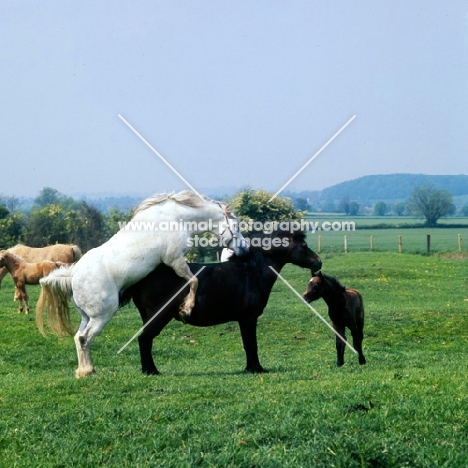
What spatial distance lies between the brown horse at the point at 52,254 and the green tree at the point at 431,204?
67811 millimetres

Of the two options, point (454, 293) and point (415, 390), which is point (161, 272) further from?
point (454, 293)

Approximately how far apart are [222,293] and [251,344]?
90cm

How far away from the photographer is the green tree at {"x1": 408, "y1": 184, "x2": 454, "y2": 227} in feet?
298

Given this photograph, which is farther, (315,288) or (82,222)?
(82,222)

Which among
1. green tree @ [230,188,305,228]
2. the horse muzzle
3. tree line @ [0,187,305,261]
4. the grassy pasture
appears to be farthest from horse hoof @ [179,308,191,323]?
tree line @ [0,187,305,261]

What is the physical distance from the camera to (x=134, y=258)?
10594 mm

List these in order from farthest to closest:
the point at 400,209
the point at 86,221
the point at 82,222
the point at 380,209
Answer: the point at 380,209, the point at 400,209, the point at 82,222, the point at 86,221

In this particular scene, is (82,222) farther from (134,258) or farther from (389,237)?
(134,258)

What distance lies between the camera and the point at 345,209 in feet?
358

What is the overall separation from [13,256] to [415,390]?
1734cm

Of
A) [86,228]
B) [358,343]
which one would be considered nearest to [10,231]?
[86,228]

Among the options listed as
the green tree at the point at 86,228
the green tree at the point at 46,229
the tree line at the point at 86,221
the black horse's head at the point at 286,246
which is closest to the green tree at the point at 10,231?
the tree line at the point at 86,221

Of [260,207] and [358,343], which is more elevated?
[260,207]

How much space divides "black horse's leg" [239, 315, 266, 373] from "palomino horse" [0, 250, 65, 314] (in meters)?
12.0
